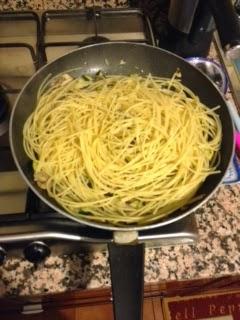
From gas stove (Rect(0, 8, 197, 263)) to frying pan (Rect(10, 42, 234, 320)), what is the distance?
0.12 feet

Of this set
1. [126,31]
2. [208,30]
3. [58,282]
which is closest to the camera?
[58,282]

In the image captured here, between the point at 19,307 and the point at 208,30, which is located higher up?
the point at 208,30

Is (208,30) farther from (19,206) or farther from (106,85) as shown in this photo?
(19,206)

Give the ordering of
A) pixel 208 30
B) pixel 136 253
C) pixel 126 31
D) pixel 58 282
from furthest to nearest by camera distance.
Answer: pixel 126 31 < pixel 208 30 < pixel 58 282 < pixel 136 253

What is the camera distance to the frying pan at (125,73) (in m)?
0.46

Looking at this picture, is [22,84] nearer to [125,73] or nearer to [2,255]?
[125,73]

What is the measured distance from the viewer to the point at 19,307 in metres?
0.81

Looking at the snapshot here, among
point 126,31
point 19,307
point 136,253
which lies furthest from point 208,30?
point 19,307

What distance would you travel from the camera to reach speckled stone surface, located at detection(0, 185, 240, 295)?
58 centimetres

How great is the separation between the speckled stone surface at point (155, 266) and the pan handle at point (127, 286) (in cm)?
14

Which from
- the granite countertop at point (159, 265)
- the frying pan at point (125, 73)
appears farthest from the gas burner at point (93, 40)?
the granite countertop at point (159, 265)

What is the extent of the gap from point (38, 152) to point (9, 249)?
0.51 feet

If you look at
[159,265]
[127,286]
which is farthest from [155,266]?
[127,286]

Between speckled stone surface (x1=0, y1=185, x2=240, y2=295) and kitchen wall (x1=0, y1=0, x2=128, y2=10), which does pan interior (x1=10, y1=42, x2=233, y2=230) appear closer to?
speckled stone surface (x1=0, y1=185, x2=240, y2=295)
